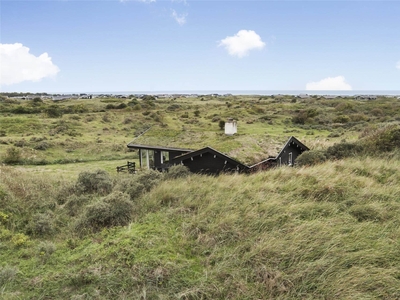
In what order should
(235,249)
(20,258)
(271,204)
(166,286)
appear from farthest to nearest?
1. (271,204)
2. (20,258)
3. (235,249)
4. (166,286)

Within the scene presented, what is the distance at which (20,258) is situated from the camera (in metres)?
6.38

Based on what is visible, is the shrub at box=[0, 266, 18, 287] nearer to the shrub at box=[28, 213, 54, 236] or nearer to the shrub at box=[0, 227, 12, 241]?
the shrub at box=[0, 227, 12, 241]

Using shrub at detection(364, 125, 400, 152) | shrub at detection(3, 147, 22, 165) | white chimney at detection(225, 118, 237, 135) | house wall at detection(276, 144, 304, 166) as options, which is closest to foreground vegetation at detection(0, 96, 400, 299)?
shrub at detection(364, 125, 400, 152)

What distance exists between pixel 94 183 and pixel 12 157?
19939 mm

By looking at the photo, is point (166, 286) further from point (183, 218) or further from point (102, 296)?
point (183, 218)

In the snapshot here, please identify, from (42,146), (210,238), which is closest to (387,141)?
(210,238)

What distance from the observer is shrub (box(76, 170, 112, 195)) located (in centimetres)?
1202

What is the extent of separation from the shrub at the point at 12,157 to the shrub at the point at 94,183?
63.0 ft

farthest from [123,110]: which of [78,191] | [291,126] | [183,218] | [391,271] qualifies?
[391,271]

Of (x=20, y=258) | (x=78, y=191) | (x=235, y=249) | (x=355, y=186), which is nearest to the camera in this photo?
(x=235, y=249)

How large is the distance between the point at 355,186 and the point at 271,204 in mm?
2931

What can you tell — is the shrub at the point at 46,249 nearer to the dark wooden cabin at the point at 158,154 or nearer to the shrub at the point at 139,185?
the shrub at the point at 139,185

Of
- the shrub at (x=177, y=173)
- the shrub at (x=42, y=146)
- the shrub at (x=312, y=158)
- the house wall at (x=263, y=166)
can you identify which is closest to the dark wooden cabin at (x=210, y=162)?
the house wall at (x=263, y=166)

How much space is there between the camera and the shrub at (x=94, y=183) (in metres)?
12.0
